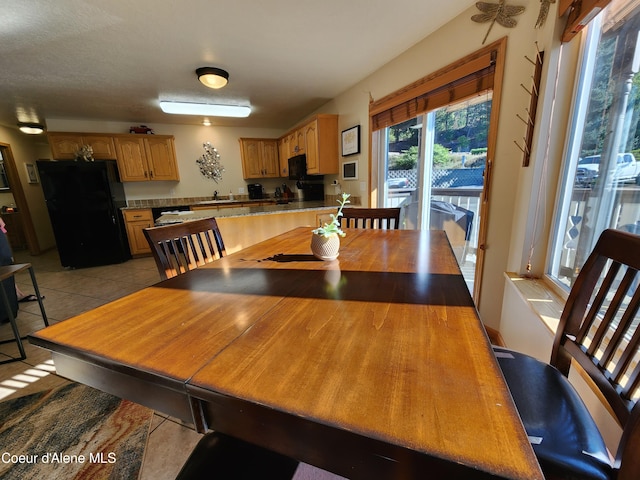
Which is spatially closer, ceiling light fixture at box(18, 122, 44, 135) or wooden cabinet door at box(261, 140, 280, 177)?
ceiling light fixture at box(18, 122, 44, 135)

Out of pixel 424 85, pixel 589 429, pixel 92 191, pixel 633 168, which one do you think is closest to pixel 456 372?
pixel 589 429

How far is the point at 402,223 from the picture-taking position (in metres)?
2.88

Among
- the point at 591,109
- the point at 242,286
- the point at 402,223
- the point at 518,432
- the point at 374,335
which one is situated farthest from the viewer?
the point at 402,223

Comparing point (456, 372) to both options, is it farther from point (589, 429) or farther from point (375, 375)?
point (589, 429)

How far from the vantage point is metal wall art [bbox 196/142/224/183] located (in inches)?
202

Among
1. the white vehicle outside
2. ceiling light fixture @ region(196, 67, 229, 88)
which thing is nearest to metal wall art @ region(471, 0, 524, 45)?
the white vehicle outside

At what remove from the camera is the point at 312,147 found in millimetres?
3791

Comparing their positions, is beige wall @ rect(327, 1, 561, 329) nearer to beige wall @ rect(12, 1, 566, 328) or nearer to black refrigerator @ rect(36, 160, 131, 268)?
beige wall @ rect(12, 1, 566, 328)

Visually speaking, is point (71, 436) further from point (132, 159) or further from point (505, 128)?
point (132, 159)

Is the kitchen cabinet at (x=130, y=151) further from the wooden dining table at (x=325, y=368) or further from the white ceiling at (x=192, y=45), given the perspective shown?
the wooden dining table at (x=325, y=368)

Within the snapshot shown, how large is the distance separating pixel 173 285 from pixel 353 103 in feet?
10.4

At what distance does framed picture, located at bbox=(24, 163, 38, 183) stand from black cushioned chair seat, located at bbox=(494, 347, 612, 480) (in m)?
8.10

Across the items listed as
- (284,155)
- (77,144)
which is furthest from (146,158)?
(284,155)

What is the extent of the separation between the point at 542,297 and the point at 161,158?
221 inches
